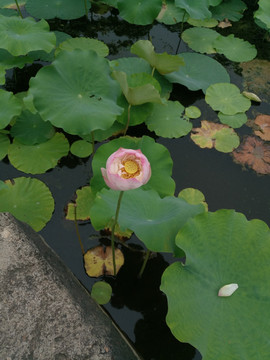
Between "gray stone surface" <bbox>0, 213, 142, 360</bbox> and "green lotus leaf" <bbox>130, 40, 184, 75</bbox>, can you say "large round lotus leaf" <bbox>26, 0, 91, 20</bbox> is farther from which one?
"gray stone surface" <bbox>0, 213, 142, 360</bbox>

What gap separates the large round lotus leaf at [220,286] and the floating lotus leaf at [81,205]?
2.80ft

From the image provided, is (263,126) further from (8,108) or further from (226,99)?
(8,108)

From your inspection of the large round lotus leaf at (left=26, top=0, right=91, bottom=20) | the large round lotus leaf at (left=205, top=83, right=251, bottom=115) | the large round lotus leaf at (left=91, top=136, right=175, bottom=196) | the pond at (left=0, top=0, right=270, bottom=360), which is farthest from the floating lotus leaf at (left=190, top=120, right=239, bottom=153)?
the large round lotus leaf at (left=26, top=0, right=91, bottom=20)

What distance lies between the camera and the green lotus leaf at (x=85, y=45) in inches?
122

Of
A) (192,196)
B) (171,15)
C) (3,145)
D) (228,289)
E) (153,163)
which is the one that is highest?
(171,15)

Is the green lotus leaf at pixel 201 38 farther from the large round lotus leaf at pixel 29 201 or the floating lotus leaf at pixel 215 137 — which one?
the large round lotus leaf at pixel 29 201

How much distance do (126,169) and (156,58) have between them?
1.68 meters

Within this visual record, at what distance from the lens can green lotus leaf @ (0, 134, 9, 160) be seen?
95.7 inches

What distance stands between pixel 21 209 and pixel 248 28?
10.2 feet

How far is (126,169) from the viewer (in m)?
1.26


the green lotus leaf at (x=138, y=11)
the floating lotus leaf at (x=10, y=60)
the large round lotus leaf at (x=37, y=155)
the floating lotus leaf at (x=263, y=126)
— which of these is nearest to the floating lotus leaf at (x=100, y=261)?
the large round lotus leaf at (x=37, y=155)

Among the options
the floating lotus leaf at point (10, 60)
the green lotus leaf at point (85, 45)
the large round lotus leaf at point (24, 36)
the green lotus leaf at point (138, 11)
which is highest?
the green lotus leaf at point (138, 11)

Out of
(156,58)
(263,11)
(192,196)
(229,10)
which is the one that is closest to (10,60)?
(156,58)

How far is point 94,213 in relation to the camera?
5.64 ft
